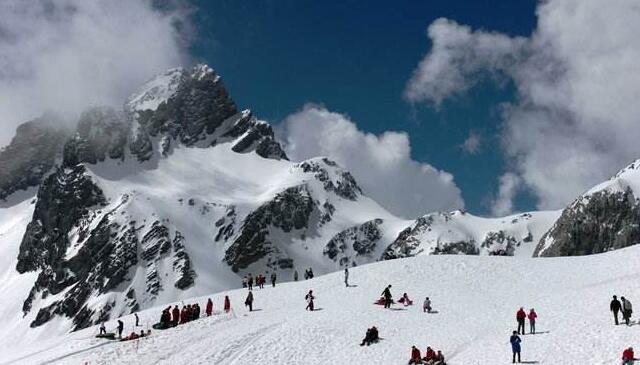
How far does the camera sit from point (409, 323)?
53.6 metres

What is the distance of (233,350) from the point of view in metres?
48.2

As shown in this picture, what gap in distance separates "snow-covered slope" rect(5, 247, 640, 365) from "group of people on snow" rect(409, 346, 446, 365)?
4.03ft

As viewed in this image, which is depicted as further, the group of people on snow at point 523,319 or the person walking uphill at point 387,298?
the person walking uphill at point 387,298

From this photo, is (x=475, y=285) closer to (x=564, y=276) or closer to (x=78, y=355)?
(x=564, y=276)

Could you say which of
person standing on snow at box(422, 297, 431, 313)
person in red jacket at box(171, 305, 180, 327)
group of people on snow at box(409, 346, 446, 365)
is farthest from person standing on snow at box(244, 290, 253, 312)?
group of people on snow at box(409, 346, 446, 365)

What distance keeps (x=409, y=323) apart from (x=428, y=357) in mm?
10126

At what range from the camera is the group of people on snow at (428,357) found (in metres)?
42.7

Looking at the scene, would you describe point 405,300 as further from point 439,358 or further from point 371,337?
point 439,358

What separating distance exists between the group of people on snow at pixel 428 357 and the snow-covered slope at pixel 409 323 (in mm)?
1230

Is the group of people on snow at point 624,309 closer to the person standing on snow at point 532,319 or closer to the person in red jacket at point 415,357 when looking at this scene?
the person standing on snow at point 532,319

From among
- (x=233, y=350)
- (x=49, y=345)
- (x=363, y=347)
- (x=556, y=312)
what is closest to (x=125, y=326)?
(x=49, y=345)

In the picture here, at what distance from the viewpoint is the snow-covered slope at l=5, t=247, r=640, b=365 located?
45.2m

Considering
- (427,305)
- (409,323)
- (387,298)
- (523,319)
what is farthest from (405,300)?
(523,319)

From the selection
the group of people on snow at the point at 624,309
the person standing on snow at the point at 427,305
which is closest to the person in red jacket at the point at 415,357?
the group of people on snow at the point at 624,309
